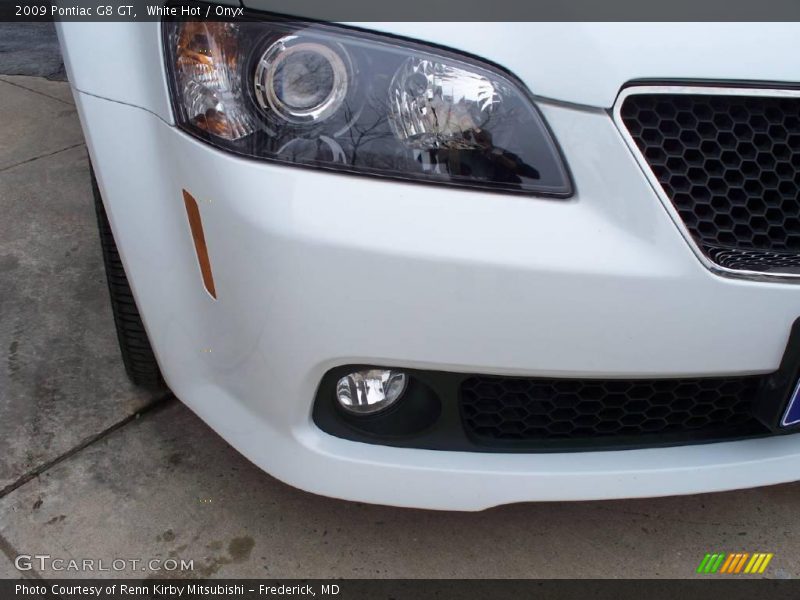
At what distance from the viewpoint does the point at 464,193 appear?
1.27 m

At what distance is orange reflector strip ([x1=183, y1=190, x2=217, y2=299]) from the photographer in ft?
4.51

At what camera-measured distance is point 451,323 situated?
130 centimetres

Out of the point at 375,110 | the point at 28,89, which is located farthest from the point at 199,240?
the point at 28,89

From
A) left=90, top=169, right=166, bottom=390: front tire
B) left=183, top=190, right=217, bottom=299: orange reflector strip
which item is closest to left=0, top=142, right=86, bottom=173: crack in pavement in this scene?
left=90, top=169, right=166, bottom=390: front tire

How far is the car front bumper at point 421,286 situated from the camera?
Answer: 1251 mm

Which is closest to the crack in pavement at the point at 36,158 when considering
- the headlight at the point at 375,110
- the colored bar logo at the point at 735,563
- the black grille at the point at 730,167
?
the headlight at the point at 375,110

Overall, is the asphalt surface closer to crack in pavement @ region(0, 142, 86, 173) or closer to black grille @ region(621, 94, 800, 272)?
black grille @ region(621, 94, 800, 272)

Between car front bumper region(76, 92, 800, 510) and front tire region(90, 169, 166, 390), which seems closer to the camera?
car front bumper region(76, 92, 800, 510)
